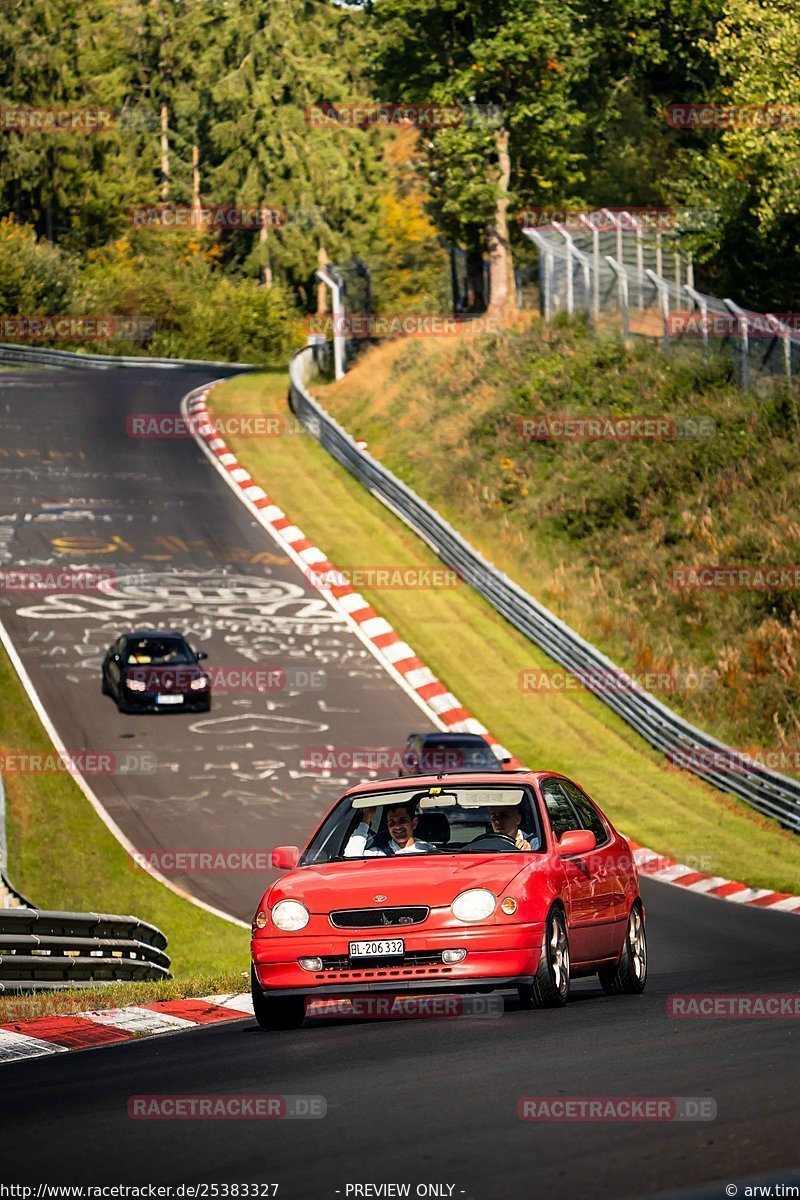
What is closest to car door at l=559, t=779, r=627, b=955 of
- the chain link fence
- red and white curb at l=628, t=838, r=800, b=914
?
red and white curb at l=628, t=838, r=800, b=914

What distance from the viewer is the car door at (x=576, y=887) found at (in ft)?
36.2

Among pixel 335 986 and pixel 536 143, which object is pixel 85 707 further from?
pixel 536 143

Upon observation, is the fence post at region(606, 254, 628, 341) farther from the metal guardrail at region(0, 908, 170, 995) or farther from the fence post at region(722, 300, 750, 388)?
the metal guardrail at region(0, 908, 170, 995)

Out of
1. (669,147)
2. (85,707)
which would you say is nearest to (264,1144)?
(85,707)

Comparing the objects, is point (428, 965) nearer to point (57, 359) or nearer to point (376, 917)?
point (376, 917)

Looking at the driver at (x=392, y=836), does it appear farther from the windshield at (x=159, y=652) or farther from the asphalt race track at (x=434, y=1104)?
the windshield at (x=159, y=652)

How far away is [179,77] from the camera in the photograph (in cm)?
10556

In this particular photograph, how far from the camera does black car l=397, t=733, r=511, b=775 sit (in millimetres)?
25203

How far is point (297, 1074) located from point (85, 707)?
2160cm


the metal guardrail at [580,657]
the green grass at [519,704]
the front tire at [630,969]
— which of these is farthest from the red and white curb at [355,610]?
the front tire at [630,969]

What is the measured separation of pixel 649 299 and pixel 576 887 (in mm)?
34848

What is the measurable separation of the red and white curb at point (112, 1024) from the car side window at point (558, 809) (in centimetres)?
247

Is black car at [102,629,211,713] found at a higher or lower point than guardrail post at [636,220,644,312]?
lower

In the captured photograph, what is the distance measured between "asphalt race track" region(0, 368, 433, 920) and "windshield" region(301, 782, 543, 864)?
9.16m
